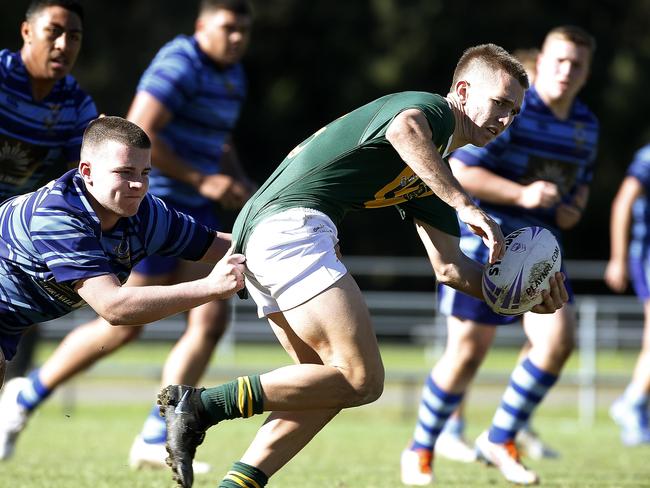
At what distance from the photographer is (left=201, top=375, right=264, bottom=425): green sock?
4.21 m

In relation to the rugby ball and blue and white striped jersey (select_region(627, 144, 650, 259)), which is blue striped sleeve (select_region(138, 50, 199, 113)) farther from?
blue and white striped jersey (select_region(627, 144, 650, 259))

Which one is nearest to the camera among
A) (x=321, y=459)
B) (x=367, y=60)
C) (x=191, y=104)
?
(x=191, y=104)

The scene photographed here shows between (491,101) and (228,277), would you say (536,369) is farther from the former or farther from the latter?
(228,277)

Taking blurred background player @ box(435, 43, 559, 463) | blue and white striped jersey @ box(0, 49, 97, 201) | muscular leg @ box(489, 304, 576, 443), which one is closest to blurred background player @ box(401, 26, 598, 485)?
muscular leg @ box(489, 304, 576, 443)

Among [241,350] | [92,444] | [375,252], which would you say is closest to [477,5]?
[375,252]

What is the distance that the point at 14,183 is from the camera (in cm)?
575

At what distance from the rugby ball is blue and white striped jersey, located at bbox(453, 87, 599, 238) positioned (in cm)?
168

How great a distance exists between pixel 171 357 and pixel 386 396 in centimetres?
771

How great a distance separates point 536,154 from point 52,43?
103 inches

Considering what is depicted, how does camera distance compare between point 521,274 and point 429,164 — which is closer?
point 429,164

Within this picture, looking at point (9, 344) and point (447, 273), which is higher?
point (447, 273)

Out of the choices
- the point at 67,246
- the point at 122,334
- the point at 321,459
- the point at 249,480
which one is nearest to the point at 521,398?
the point at 321,459

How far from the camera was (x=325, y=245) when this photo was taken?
4176 millimetres

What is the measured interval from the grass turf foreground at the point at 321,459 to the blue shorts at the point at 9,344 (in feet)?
1.99
